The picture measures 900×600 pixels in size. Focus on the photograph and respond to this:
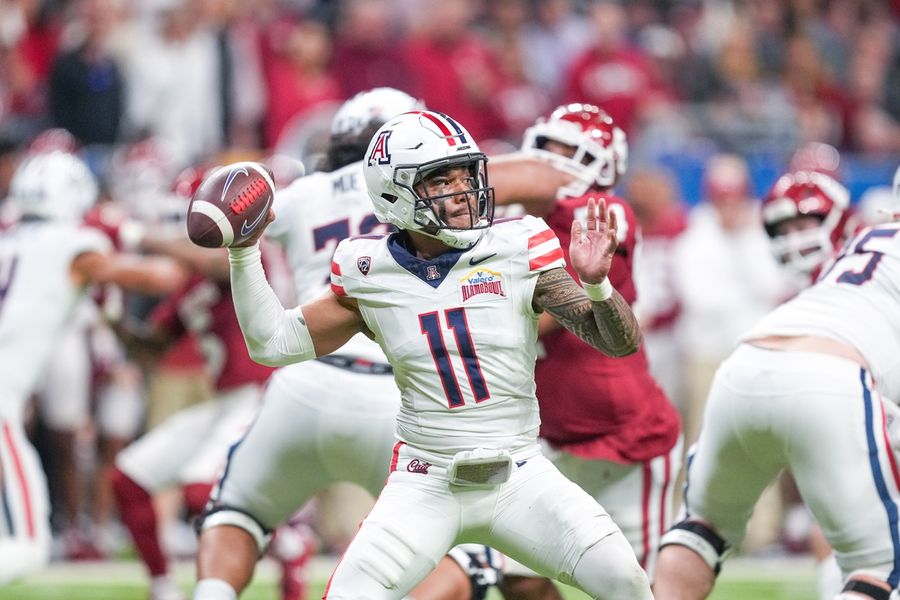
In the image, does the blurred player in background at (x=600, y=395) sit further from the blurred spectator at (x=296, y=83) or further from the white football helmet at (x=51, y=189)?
the blurred spectator at (x=296, y=83)

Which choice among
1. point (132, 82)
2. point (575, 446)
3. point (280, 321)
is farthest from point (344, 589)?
point (132, 82)

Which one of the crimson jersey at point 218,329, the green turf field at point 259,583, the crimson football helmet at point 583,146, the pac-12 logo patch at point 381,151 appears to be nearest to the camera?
the pac-12 logo patch at point 381,151

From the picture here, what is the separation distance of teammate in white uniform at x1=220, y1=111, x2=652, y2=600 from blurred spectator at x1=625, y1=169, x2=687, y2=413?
5466 millimetres

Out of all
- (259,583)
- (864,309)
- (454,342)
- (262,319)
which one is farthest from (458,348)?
(259,583)

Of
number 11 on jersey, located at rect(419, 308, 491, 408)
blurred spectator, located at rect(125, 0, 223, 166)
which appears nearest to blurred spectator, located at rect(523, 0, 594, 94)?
blurred spectator, located at rect(125, 0, 223, 166)

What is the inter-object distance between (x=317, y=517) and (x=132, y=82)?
11.3 feet

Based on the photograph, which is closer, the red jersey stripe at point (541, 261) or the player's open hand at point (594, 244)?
the player's open hand at point (594, 244)

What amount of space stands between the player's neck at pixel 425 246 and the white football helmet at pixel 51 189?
9.02 feet

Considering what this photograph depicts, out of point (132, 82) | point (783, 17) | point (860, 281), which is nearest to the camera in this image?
point (860, 281)

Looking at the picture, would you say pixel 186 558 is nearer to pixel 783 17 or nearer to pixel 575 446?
pixel 575 446

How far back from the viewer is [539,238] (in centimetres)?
432

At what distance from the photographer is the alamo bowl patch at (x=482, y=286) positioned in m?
4.26

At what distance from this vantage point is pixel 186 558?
30.9ft

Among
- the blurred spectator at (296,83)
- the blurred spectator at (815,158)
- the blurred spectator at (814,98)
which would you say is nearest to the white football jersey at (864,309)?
the blurred spectator at (815,158)
